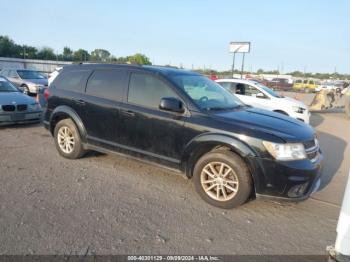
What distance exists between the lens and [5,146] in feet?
21.9

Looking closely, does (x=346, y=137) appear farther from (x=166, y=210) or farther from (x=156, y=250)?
(x=156, y=250)

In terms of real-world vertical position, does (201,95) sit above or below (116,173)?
above

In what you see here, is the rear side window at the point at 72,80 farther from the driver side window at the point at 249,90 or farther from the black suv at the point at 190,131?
the driver side window at the point at 249,90

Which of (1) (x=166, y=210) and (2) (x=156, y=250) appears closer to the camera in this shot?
(2) (x=156, y=250)

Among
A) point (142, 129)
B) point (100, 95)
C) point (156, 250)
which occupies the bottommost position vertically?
point (156, 250)

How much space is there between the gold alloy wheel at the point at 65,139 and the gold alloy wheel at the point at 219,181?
9.14 feet

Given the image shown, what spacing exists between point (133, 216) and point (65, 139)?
2.79 metres

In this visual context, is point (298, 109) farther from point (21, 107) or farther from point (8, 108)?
point (8, 108)

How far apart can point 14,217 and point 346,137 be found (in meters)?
9.54

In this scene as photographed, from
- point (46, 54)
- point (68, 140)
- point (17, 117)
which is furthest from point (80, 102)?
point (46, 54)

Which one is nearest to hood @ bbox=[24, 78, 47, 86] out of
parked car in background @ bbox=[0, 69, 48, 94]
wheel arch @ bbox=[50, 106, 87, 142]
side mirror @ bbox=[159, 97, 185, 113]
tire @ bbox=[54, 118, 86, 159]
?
parked car in background @ bbox=[0, 69, 48, 94]

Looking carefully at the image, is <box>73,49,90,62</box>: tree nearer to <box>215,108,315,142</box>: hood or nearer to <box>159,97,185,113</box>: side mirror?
<box>159,97,185,113</box>: side mirror

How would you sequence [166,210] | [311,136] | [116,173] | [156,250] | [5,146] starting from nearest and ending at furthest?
[156,250]
[166,210]
[311,136]
[116,173]
[5,146]

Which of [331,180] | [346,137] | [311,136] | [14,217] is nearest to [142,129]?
[14,217]
